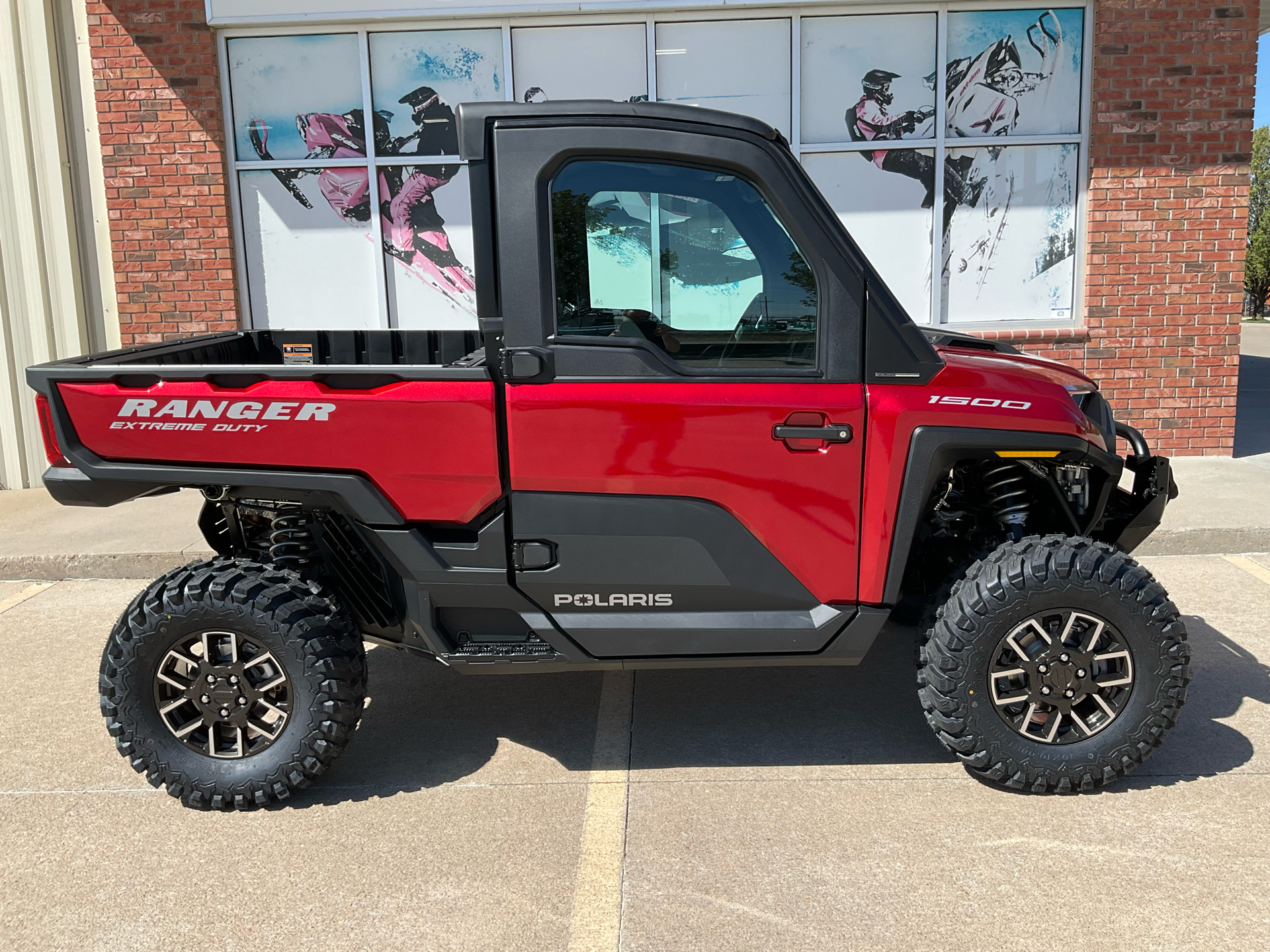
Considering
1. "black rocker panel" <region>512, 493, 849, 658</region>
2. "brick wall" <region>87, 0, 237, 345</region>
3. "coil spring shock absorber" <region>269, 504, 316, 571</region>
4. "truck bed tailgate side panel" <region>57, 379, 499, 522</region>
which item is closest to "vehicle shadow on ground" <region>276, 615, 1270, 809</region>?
"black rocker panel" <region>512, 493, 849, 658</region>

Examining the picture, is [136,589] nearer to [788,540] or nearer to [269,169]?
[269,169]

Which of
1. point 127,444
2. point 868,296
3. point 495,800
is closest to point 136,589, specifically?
point 127,444

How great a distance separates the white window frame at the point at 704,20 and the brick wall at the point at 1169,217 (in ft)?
0.47

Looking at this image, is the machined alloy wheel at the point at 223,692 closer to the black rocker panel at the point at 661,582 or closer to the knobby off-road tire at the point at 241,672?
the knobby off-road tire at the point at 241,672

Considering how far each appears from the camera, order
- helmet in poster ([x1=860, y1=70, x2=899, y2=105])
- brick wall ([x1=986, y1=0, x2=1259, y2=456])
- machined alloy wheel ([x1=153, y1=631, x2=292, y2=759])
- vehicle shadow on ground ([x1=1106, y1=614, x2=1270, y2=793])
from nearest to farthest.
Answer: machined alloy wheel ([x1=153, y1=631, x2=292, y2=759]), vehicle shadow on ground ([x1=1106, y1=614, x2=1270, y2=793]), brick wall ([x1=986, y1=0, x2=1259, y2=456]), helmet in poster ([x1=860, y1=70, x2=899, y2=105])

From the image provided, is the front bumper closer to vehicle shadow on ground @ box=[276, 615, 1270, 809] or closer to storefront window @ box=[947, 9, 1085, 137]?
vehicle shadow on ground @ box=[276, 615, 1270, 809]

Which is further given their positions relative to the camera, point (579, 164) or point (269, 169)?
point (269, 169)

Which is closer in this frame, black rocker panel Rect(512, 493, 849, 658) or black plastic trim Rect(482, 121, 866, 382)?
black plastic trim Rect(482, 121, 866, 382)

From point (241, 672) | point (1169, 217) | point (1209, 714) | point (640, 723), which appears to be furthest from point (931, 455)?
point (1169, 217)

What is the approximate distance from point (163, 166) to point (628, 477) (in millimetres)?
6699

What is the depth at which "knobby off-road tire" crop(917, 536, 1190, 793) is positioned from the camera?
347 centimetres

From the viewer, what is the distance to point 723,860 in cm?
324

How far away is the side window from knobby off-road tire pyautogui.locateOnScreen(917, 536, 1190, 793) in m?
0.99

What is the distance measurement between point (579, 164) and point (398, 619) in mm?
1660
